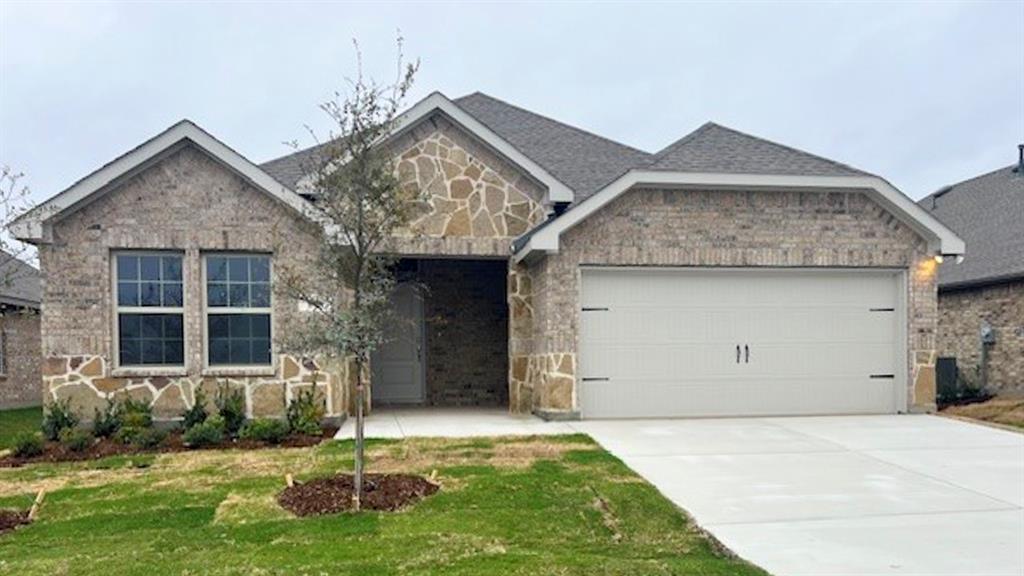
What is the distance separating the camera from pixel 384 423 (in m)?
11.0

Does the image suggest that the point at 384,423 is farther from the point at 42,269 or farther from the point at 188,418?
the point at 42,269

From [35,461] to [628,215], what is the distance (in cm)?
857

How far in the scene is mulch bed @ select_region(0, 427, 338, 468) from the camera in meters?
8.67

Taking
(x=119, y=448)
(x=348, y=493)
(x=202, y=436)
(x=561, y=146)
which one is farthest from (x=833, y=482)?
(x=561, y=146)

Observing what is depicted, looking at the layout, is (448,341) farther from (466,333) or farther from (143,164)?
(143,164)

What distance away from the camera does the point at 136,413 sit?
9867mm

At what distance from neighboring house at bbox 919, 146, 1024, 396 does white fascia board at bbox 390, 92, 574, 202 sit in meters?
9.45

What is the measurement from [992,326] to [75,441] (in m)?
16.5

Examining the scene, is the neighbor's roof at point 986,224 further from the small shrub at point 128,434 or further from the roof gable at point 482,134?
the small shrub at point 128,434

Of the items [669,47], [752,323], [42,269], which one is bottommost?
[752,323]

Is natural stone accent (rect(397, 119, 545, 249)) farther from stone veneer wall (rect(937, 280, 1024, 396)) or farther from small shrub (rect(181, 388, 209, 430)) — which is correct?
stone veneer wall (rect(937, 280, 1024, 396))

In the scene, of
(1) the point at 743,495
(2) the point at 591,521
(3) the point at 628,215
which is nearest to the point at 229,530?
(2) the point at 591,521

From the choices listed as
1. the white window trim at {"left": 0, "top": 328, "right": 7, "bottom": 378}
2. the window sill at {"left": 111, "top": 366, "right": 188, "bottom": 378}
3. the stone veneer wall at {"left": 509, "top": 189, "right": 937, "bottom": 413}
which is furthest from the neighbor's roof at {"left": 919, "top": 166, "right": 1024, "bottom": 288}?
the white window trim at {"left": 0, "top": 328, "right": 7, "bottom": 378}

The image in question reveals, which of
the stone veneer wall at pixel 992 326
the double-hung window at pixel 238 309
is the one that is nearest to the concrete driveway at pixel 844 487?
the stone veneer wall at pixel 992 326
